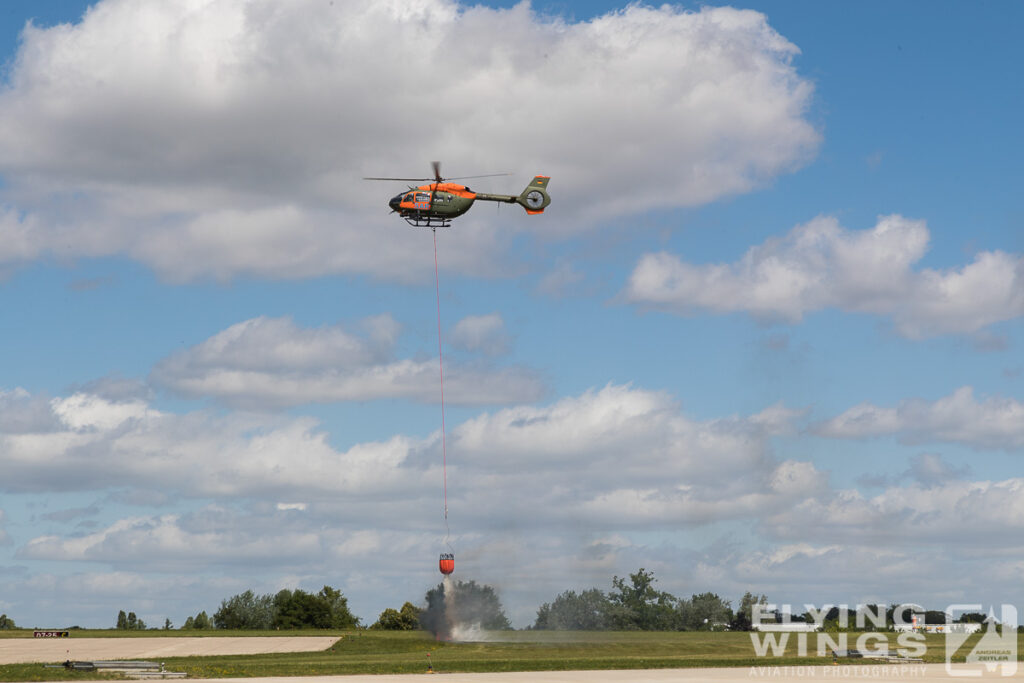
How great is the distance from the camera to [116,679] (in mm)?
54875

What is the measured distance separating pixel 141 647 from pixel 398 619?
67370mm

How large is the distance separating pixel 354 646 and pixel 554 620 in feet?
75.5

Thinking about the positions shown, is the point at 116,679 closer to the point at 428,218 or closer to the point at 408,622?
the point at 428,218

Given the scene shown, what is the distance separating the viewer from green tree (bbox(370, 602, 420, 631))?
144m

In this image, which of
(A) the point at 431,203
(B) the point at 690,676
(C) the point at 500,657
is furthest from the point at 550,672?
(A) the point at 431,203

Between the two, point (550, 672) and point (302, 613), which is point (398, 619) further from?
point (550, 672)

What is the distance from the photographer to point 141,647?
82312 millimetres

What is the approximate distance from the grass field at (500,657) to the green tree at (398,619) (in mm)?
50081

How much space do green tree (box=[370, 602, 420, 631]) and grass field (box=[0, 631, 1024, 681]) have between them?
5008 cm

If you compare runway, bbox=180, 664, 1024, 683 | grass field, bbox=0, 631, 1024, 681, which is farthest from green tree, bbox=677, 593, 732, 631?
runway, bbox=180, 664, 1024, 683

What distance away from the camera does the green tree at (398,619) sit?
144m

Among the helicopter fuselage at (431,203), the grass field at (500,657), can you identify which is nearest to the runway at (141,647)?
the grass field at (500,657)

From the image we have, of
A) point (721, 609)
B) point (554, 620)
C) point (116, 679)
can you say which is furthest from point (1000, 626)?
point (116, 679)

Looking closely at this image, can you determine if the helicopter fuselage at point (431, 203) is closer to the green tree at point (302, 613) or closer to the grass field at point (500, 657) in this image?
the grass field at point (500, 657)
